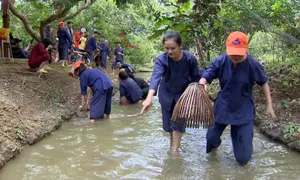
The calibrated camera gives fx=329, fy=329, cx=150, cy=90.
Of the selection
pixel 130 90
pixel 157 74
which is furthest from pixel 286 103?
pixel 130 90

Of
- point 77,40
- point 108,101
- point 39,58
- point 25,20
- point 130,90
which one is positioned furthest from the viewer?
point 77,40

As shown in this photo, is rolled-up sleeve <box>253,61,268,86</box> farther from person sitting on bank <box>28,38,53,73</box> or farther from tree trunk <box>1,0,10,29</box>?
tree trunk <box>1,0,10,29</box>

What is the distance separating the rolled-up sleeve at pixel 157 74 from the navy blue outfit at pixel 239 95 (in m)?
0.55

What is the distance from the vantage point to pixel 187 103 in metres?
3.71

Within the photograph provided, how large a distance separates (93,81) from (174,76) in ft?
10.3

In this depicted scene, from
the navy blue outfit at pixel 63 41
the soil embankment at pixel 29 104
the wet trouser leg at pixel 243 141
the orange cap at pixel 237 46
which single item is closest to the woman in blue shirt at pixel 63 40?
the navy blue outfit at pixel 63 41

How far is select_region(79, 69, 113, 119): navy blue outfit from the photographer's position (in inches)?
273

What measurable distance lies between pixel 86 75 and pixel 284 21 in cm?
652

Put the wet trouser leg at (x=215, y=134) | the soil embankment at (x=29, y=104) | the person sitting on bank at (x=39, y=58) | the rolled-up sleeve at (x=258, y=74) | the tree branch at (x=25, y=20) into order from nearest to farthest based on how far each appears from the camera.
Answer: the rolled-up sleeve at (x=258, y=74) < the wet trouser leg at (x=215, y=134) < the soil embankment at (x=29, y=104) < the person sitting on bank at (x=39, y=58) < the tree branch at (x=25, y=20)

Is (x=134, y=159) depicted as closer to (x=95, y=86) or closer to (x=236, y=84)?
(x=236, y=84)

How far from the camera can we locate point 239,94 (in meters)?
3.77

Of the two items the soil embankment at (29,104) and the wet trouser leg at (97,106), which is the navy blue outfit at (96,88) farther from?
the soil embankment at (29,104)

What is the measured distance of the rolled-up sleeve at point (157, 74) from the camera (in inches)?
152

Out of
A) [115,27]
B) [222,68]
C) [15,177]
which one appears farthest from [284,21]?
Result: [115,27]
